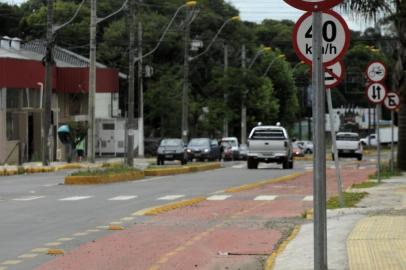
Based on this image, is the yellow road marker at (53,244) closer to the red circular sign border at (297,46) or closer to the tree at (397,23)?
the red circular sign border at (297,46)

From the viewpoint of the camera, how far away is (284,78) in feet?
282

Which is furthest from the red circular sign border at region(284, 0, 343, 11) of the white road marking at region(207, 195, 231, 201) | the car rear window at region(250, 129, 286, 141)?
the car rear window at region(250, 129, 286, 141)

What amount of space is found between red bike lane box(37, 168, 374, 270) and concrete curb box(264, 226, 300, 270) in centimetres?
14

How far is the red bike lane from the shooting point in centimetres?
1028

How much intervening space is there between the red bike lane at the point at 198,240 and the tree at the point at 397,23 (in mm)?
10247

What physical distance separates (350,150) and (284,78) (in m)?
32.6

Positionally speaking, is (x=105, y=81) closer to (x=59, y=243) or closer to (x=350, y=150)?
(x=350, y=150)

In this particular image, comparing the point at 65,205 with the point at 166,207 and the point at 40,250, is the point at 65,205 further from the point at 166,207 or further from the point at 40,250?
the point at 40,250

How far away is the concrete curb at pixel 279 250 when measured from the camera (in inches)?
380

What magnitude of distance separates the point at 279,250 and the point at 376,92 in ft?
39.0

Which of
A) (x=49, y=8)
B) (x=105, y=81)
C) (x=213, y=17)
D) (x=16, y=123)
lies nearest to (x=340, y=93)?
(x=213, y=17)

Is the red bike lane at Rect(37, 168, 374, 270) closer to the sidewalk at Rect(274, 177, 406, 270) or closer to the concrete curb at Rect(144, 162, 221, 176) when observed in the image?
the sidewalk at Rect(274, 177, 406, 270)

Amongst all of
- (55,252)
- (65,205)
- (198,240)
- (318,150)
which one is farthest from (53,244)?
(65,205)

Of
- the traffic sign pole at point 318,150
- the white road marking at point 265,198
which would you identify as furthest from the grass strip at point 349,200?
the traffic sign pole at point 318,150
